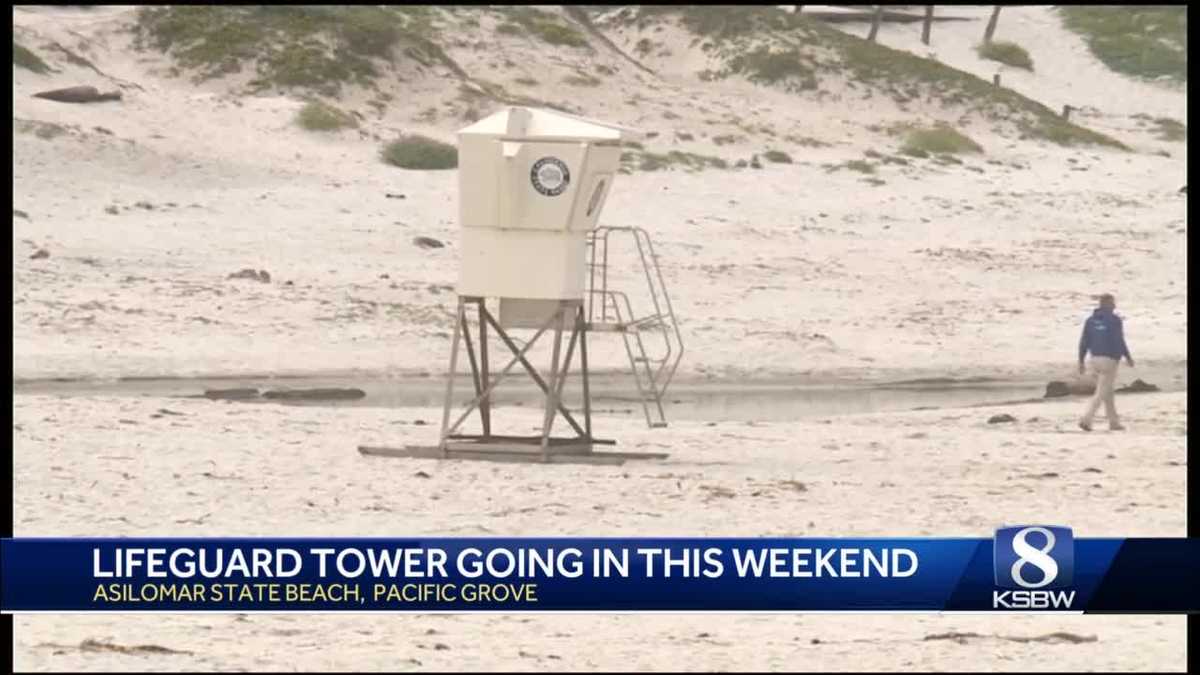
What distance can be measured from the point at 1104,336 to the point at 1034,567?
10.4 m

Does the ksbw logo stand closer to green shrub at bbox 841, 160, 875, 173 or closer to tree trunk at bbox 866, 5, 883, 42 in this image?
green shrub at bbox 841, 160, 875, 173

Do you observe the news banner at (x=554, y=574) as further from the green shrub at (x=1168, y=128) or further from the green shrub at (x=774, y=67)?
the green shrub at (x=1168, y=128)

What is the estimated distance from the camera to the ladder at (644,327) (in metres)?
20.8

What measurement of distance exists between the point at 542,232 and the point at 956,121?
37.1 metres

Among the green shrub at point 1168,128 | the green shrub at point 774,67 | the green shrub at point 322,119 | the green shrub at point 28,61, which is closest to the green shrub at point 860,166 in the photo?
the green shrub at point 322,119

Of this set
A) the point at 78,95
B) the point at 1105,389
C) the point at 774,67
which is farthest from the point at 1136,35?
the point at 1105,389

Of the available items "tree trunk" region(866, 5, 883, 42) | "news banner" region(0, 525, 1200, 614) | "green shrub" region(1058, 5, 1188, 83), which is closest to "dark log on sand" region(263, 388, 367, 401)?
"news banner" region(0, 525, 1200, 614)

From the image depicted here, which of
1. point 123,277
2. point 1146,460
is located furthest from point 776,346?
point 1146,460

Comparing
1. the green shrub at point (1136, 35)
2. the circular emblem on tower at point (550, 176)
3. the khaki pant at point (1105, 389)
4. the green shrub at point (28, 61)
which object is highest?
the circular emblem on tower at point (550, 176)

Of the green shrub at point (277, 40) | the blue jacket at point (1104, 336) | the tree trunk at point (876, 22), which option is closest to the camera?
the blue jacket at point (1104, 336)

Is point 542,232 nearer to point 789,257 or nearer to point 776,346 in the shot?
point 776,346

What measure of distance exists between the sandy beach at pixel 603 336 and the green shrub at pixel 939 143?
590mm

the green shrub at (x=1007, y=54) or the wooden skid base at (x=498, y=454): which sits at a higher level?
the wooden skid base at (x=498, y=454)

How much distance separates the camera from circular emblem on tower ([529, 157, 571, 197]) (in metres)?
19.7
